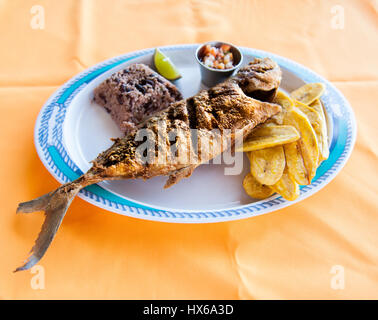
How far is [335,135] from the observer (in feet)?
6.69

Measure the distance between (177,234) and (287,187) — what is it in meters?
0.64

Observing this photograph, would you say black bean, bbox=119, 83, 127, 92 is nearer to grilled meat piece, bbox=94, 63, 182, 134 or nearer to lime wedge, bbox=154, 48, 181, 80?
grilled meat piece, bbox=94, 63, 182, 134

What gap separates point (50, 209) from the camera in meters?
1.45

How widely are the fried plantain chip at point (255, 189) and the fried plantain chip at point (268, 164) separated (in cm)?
7

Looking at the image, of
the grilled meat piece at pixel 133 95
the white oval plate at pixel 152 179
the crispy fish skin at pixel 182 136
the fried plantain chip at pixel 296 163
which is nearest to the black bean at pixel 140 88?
the grilled meat piece at pixel 133 95

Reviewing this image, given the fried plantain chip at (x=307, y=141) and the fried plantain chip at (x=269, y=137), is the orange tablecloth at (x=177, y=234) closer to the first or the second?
the fried plantain chip at (x=307, y=141)

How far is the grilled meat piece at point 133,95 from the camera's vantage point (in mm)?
2082

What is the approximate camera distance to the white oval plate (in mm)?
1653

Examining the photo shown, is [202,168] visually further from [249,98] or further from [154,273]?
[154,273]

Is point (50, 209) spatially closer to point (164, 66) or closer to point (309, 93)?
point (164, 66)

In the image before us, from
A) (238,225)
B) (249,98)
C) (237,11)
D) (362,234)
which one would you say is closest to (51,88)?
(249,98)

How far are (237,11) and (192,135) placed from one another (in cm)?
223
